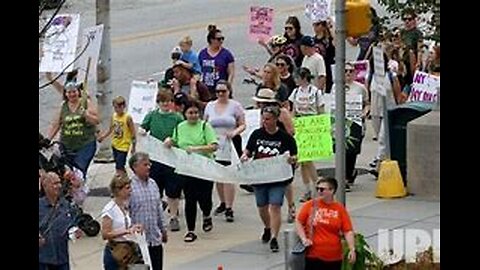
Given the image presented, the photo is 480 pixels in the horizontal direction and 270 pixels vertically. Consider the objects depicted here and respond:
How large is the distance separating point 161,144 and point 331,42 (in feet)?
23.0

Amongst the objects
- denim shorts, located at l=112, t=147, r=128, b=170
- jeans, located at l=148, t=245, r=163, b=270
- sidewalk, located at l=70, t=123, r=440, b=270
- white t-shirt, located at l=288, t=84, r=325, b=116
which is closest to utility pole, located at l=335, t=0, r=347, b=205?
sidewalk, located at l=70, t=123, r=440, b=270

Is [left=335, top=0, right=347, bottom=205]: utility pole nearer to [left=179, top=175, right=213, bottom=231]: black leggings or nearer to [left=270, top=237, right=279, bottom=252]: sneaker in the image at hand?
[left=270, top=237, right=279, bottom=252]: sneaker

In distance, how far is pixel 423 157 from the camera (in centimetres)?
1775

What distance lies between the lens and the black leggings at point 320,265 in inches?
490

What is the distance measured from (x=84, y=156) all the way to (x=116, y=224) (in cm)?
428

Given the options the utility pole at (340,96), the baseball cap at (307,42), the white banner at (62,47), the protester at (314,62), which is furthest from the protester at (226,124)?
the baseball cap at (307,42)

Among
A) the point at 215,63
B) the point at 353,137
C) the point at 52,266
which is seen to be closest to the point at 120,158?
the point at 353,137

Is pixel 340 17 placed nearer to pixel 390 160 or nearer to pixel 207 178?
pixel 207 178

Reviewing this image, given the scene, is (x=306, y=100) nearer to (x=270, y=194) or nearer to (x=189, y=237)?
(x=270, y=194)

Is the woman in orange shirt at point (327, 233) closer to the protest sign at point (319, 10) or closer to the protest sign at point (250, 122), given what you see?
the protest sign at point (250, 122)

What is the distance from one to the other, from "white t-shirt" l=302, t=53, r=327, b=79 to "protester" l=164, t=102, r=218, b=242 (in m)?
4.39
